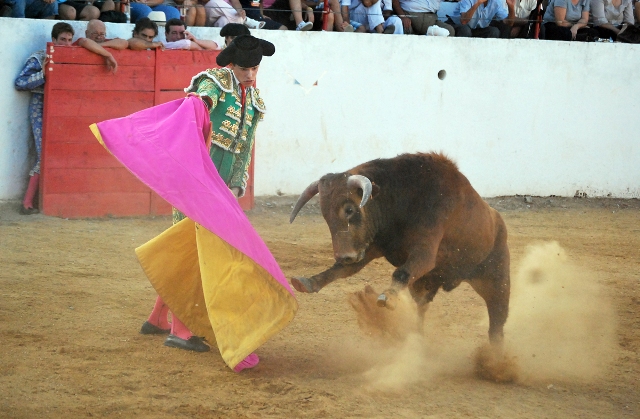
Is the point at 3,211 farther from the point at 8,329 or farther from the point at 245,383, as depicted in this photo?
the point at 245,383

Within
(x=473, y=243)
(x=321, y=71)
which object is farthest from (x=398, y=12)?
(x=473, y=243)

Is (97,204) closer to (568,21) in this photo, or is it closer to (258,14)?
(258,14)

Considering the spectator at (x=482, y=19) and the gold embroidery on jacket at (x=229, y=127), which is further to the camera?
the spectator at (x=482, y=19)

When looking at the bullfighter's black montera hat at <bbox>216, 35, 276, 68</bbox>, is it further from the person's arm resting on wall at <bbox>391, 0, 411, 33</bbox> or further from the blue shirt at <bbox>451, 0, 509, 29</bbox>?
the blue shirt at <bbox>451, 0, 509, 29</bbox>

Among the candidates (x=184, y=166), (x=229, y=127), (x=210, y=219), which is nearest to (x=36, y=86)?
(x=229, y=127)

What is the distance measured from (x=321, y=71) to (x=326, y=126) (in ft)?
2.02

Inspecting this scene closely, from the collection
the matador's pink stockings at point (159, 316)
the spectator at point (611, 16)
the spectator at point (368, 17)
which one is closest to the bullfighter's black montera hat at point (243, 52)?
the matador's pink stockings at point (159, 316)

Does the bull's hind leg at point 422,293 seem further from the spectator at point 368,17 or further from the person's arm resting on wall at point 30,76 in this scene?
the spectator at point 368,17

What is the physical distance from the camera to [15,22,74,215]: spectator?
7574 mm

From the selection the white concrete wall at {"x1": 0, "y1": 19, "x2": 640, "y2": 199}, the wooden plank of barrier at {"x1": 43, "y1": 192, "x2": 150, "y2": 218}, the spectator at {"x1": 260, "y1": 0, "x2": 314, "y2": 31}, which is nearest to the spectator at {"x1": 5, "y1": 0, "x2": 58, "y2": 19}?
the white concrete wall at {"x1": 0, "y1": 19, "x2": 640, "y2": 199}

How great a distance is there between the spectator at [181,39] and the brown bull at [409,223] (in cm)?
430

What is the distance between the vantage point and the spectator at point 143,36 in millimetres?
7969

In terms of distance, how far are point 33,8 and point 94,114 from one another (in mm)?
1130

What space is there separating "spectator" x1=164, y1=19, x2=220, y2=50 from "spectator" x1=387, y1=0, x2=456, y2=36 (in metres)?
2.71
